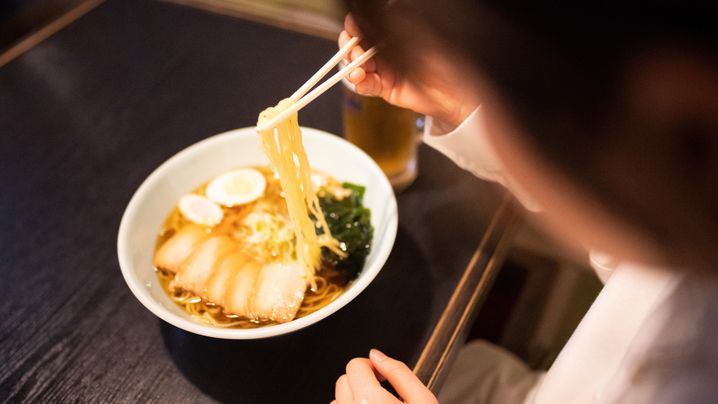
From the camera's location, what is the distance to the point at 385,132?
1.27 meters

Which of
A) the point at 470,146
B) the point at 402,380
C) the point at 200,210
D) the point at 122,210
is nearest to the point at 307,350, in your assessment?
the point at 402,380

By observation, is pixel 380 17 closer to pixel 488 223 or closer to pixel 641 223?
pixel 641 223

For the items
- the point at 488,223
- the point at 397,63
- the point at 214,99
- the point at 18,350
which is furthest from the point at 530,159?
the point at 214,99

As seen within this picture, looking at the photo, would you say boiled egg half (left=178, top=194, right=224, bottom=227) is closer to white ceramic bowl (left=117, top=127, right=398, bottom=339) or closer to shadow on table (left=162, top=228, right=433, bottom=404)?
white ceramic bowl (left=117, top=127, right=398, bottom=339)

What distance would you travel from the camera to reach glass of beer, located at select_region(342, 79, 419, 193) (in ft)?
4.04

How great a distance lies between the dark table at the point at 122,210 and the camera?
1.00 meters

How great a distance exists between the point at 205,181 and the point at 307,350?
1.95 feet

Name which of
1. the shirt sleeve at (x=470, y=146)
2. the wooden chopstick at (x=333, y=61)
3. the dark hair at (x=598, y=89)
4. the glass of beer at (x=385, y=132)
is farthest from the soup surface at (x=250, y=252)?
the dark hair at (x=598, y=89)

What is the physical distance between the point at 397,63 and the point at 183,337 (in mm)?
833

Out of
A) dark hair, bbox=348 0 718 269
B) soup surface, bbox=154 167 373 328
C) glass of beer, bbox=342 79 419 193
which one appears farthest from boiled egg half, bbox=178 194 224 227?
dark hair, bbox=348 0 718 269

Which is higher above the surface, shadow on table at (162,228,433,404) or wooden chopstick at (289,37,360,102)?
wooden chopstick at (289,37,360,102)

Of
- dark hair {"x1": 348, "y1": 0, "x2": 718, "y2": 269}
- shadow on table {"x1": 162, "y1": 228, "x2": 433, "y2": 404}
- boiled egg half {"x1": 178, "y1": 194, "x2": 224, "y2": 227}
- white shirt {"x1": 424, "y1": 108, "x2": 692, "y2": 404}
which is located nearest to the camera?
dark hair {"x1": 348, "y1": 0, "x2": 718, "y2": 269}

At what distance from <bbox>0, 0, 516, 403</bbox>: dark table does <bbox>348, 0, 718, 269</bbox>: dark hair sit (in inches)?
27.1

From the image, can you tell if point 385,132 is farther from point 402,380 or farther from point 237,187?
point 402,380
